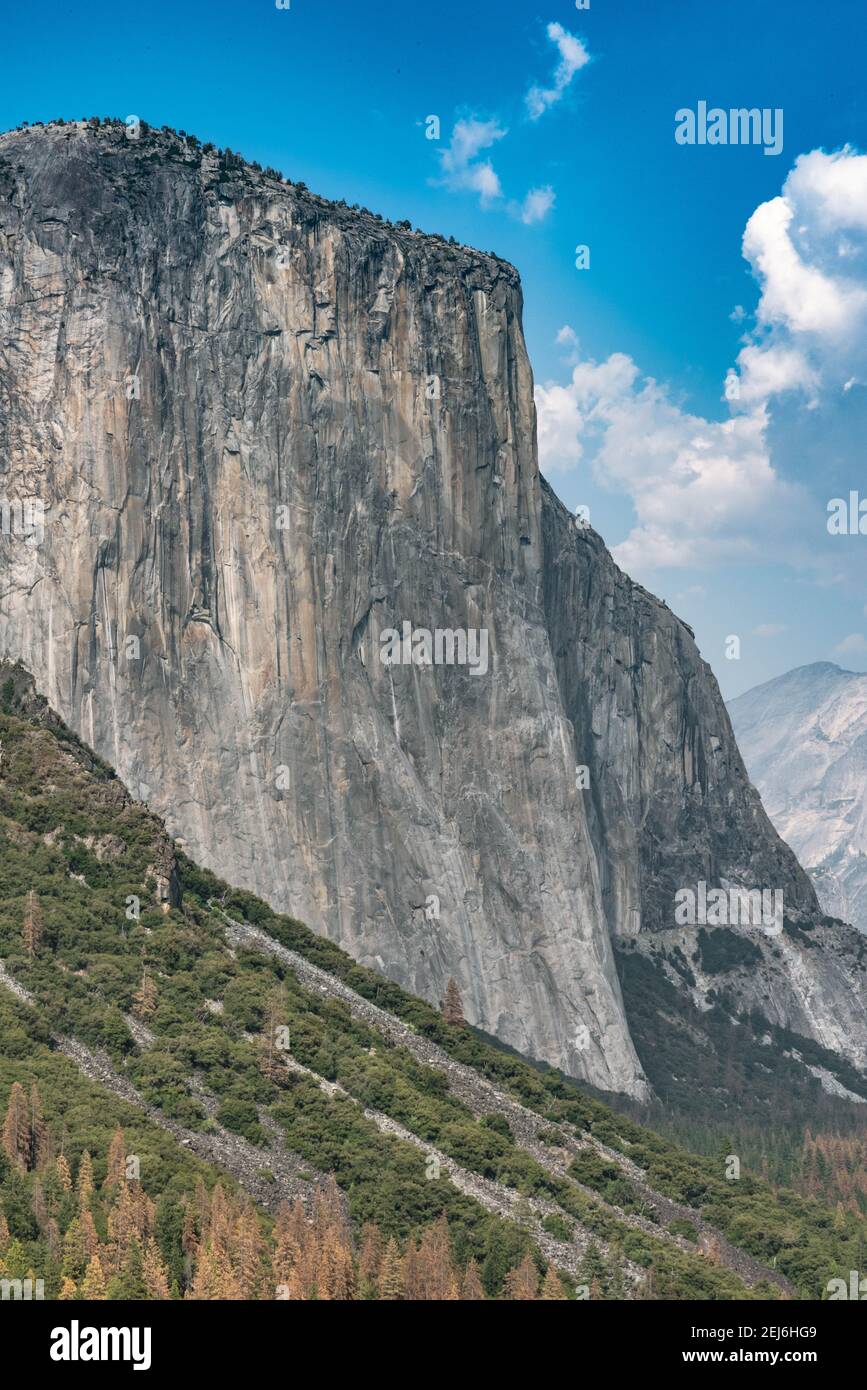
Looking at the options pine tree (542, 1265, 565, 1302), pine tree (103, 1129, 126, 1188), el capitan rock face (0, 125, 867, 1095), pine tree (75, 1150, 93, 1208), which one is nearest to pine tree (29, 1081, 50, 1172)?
pine tree (75, 1150, 93, 1208)

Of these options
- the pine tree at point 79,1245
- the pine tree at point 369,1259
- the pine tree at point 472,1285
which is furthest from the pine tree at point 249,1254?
the pine tree at point 472,1285

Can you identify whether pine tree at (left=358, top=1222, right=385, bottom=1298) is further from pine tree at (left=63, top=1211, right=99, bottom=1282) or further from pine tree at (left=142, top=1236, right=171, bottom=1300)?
pine tree at (left=63, top=1211, right=99, bottom=1282)

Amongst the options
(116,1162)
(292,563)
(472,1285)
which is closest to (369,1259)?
(472,1285)

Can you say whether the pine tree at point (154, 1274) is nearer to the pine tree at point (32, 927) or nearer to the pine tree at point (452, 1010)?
the pine tree at point (32, 927)

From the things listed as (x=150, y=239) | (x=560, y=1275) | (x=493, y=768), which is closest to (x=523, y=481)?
(x=493, y=768)

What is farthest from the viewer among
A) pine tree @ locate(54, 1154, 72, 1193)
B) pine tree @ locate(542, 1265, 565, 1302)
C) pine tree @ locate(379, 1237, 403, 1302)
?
pine tree @ locate(54, 1154, 72, 1193)
